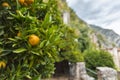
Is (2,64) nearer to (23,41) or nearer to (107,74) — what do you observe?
(23,41)

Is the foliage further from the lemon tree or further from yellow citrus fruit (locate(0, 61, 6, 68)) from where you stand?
yellow citrus fruit (locate(0, 61, 6, 68))

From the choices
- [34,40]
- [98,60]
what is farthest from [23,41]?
[98,60]

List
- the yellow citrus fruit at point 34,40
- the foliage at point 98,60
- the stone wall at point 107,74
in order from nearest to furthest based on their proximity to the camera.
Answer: the yellow citrus fruit at point 34,40 → the stone wall at point 107,74 → the foliage at point 98,60

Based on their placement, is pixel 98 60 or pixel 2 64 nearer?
pixel 2 64

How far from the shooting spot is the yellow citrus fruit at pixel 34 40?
1.81 meters

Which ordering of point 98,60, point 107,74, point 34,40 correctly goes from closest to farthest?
point 34,40 < point 107,74 < point 98,60

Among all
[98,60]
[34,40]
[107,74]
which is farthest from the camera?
[98,60]

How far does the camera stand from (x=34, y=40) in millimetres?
1812

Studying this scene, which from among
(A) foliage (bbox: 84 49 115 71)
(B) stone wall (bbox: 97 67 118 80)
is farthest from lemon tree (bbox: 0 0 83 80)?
(A) foliage (bbox: 84 49 115 71)

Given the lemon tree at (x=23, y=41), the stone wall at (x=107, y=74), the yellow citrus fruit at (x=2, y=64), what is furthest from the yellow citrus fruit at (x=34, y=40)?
the stone wall at (x=107, y=74)

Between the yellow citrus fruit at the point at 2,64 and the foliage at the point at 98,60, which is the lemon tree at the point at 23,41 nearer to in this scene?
the yellow citrus fruit at the point at 2,64

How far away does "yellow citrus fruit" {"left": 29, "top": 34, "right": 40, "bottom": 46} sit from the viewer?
71.4 inches

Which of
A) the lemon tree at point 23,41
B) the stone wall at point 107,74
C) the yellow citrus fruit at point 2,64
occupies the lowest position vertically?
the stone wall at point 107,74

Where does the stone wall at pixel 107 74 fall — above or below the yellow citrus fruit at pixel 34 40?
below
